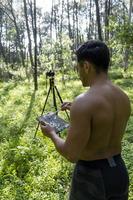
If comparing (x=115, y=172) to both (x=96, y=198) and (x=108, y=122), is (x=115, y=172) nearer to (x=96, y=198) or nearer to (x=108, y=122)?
(x=96, y=198)

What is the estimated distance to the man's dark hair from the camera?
8.50ft

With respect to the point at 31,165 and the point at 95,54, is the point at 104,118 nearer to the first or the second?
the point at 95,54

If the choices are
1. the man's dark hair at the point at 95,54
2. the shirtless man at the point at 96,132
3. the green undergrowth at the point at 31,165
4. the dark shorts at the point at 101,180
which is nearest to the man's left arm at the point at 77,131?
the shirtless man at the point at 96,132

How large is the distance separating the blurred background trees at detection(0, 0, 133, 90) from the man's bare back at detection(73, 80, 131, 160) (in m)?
9.88

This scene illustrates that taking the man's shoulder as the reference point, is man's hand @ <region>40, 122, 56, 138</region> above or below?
below

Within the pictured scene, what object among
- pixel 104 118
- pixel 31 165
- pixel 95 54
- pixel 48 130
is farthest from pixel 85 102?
pixel 31 165

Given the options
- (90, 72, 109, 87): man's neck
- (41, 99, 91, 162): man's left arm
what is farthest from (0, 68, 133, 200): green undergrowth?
(90, 72, 109, 87): man's neck

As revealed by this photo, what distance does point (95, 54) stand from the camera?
2.59 meters

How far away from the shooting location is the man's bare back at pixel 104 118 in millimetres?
2535

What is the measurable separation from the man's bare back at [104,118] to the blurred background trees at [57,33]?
32.4ft

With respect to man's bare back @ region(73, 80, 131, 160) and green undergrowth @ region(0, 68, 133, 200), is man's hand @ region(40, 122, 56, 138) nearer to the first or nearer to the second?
man's bare back @ region(73, 80, 131, 160)

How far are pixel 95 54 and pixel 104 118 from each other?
0.46m

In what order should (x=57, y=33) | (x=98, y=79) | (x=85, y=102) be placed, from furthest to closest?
(x=57, y=33), (x=98, y=79), (x=85, y=102)

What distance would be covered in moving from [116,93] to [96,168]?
58 centimetres
